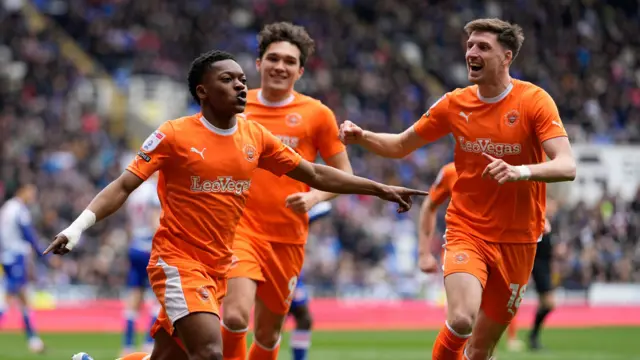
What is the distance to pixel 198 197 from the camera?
302 inches

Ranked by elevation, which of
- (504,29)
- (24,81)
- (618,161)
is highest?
(504,29)

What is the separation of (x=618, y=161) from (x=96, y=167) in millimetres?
12770

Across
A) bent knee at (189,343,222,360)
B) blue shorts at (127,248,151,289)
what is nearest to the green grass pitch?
blue shorts at (127,248,151,289)

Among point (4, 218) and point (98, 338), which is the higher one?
point (4, 218)

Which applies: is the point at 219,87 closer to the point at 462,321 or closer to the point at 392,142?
the point at 392,142

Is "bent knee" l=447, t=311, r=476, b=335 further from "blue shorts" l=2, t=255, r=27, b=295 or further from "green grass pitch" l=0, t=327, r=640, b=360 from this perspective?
Result: "blue shorts" l=2, t=255, r=27, b=295

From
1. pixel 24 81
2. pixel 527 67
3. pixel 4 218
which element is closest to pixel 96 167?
pixel 24 81

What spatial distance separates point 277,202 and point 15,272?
9722 millimetres

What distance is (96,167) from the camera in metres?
26.5

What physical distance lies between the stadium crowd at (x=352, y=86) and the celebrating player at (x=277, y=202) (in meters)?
15.1

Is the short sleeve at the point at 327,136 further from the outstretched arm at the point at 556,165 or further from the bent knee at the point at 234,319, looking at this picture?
the outstretched arm at the point at 556,165

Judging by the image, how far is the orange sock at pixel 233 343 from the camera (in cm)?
874

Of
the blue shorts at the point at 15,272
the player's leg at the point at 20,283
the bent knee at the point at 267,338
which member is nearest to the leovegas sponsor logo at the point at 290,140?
the bent knee at the point at 267,338

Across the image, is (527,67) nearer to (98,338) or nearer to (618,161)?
(618,161)
